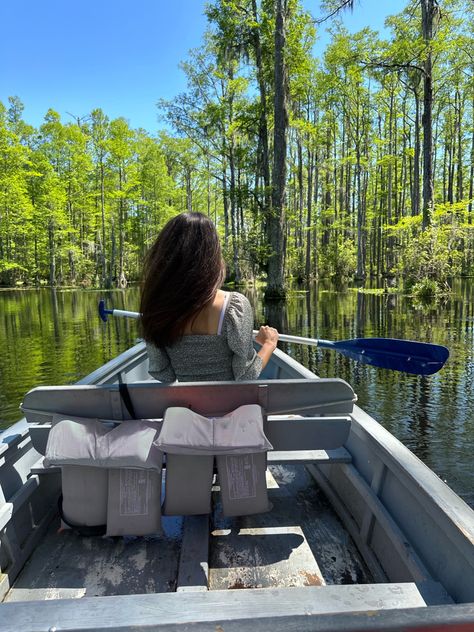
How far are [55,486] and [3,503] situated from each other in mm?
543

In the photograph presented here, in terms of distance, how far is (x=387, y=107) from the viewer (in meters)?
27.9

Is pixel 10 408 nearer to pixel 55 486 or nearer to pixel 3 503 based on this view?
pixel 55 486

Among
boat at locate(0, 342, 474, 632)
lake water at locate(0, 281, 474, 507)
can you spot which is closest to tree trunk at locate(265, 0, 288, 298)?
lake water at locate(0, 281, 474, 507)

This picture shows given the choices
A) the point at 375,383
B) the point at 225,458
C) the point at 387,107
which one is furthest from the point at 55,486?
the point at 387,107

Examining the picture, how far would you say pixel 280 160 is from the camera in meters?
16.0

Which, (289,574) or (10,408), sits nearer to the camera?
(289,574)

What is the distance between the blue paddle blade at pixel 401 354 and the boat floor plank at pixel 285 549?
1.05 m

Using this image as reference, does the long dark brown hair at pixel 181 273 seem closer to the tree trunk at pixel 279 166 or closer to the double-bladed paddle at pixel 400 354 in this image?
the double-bladed paddle at pixel 400 354

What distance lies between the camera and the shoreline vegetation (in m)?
15.9

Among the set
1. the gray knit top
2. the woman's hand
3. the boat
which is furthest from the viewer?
the woman's hand

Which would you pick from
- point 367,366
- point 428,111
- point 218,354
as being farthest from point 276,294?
point 218,354

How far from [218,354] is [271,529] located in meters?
0.92

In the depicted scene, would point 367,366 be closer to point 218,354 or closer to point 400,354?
point 400,354

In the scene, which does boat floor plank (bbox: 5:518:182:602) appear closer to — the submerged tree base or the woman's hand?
the woman's hand
